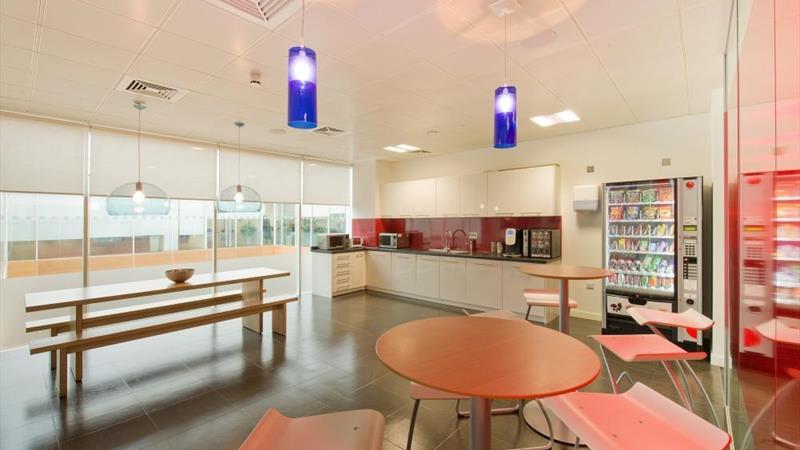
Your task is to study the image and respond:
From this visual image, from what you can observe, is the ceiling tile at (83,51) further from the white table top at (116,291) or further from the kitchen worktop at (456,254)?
the kitchen worktop at (456,254)

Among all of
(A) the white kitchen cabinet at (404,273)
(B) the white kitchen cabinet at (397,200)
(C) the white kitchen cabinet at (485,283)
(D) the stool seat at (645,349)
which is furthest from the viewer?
(B) the white kitchen cabinet at (397,200)

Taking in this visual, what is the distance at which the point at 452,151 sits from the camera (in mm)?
6543

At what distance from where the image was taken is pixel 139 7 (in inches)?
84.1

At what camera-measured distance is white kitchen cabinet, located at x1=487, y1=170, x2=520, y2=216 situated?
550cm

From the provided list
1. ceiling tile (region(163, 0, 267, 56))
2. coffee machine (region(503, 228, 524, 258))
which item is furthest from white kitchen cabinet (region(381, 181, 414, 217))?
ceiling tile (region(163, 0, 267, 56))

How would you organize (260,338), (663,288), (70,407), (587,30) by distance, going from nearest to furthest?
1. (587,30)
2. (70,407)
3. (663,288)
4. (260,338)

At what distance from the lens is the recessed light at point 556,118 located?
425 cm

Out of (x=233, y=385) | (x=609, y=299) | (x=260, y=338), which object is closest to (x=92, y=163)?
(x=260, y=338)

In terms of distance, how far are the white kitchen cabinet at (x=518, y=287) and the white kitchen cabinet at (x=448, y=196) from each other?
1473 mm

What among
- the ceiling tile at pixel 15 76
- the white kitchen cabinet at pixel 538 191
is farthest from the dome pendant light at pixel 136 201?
the white kitchen cabinet at pixel 538 191

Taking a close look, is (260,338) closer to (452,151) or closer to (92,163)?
(92,163)

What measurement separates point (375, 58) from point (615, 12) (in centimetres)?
166

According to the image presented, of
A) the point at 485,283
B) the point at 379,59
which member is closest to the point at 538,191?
the point at 485,283

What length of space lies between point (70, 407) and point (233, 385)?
3.79 feet
